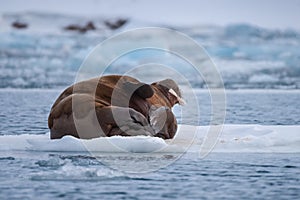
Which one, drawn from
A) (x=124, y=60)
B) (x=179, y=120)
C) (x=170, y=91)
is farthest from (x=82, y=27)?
(x=170, y=91)

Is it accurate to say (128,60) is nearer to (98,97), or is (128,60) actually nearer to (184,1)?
(184,1)

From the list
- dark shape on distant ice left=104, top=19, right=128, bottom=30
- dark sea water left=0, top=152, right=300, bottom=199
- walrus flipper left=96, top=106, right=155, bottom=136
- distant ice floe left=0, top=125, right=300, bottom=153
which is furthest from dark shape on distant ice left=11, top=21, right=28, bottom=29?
dark sea water left=0, top=152, right=300, bottom=199

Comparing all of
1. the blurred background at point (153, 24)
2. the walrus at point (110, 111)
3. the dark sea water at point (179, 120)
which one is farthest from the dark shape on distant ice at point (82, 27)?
the walrus at point (110, 111)

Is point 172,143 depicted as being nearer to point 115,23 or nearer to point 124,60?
point 124,60

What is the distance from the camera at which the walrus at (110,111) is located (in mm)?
8211

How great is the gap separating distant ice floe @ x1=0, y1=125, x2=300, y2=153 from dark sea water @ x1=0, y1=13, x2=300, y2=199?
20 millimetres

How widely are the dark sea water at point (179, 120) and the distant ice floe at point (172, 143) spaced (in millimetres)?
20

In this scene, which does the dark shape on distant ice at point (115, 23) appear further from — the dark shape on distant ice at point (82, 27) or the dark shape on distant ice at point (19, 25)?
the dark shape on distant ice at point (19, 25)

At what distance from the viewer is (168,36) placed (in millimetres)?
21469

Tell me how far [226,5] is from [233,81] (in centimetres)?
461

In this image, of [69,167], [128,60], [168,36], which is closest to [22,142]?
[69,167]

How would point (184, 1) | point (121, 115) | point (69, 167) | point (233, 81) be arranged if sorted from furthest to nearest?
point (184, 1)
point (233, 81)
point (121, 115)
point (69, 167)

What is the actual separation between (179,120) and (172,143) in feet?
9.72

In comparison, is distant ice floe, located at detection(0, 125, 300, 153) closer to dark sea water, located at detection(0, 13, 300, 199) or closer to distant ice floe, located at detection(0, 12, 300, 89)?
dark sea water, located at detection(0, 13, 300, 199)
